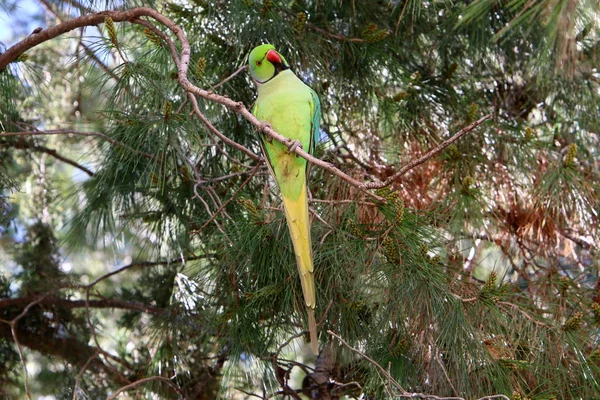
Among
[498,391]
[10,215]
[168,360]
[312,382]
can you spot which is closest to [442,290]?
[498,391]

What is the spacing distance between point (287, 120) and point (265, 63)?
18cm

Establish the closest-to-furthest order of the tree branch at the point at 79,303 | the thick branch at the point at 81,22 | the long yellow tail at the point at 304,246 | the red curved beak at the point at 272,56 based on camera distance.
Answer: the long yellow tail at the point at 304,246
the thick branch at the point at 81,22
the red curved beak at the point at 272,56
the tree branch at the point at 79,303

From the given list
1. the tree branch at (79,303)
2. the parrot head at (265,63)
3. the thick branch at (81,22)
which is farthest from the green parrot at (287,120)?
the tree branch at (79,303)

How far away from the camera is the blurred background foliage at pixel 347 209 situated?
1711 mm

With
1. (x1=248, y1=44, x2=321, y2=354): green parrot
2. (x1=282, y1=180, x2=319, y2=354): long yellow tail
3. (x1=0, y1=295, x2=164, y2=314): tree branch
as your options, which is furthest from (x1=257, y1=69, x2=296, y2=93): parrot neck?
(x1=0, y1=295, x2=164, y2=314): tree branch

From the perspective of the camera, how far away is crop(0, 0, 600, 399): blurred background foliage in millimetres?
1711

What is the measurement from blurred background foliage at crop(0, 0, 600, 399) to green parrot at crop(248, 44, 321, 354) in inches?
3.5

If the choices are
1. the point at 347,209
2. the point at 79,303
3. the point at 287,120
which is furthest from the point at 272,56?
the point at 79,303

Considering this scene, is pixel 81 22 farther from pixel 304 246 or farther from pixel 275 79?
pixel 304 246

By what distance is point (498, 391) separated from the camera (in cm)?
161

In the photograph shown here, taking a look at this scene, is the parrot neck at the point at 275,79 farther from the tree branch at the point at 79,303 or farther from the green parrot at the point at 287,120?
the tree branch at the point at 79,303

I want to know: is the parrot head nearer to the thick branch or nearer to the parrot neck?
the parrot neck

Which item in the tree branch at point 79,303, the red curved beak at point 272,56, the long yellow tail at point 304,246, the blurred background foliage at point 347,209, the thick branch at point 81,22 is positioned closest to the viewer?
the long yellow tail at point 304,246

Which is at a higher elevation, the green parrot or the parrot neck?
the parrot neck
